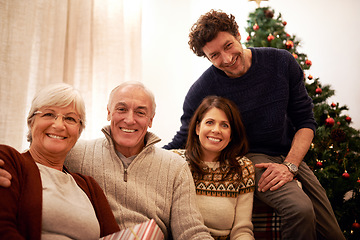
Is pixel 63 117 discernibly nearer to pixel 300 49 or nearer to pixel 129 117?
pixel 129 117

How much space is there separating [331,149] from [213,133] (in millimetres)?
1662

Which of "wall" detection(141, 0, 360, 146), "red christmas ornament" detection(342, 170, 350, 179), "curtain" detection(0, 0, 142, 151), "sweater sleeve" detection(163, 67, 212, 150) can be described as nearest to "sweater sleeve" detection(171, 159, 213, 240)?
"sweater sleeve" detection(163, 67, 212, 150)

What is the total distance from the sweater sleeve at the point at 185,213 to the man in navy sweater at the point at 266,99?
0.46 meters

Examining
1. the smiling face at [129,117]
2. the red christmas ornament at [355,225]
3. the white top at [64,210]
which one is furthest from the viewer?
the red christmas ornament at [355,225]

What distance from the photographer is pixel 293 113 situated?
79.4 inches

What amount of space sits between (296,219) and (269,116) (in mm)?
678

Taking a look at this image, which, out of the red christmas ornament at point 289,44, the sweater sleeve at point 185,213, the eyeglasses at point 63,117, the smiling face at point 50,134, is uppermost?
the red christmas ornament at point 289,44

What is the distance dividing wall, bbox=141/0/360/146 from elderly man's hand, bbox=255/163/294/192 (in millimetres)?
2147

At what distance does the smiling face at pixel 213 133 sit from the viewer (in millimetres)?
1749

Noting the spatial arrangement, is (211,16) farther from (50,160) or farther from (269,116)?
(50,160)

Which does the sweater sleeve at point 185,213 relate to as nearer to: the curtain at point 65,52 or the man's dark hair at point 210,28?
the man's dark hair at point 210,28

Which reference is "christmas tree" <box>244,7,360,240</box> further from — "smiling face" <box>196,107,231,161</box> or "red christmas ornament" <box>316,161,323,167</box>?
"smiling face" <box>196,107,231,161</box>

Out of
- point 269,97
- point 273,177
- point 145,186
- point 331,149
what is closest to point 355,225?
point 331,149

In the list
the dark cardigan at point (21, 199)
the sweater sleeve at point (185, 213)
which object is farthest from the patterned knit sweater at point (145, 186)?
the dark cardigan at point (21, 199)
